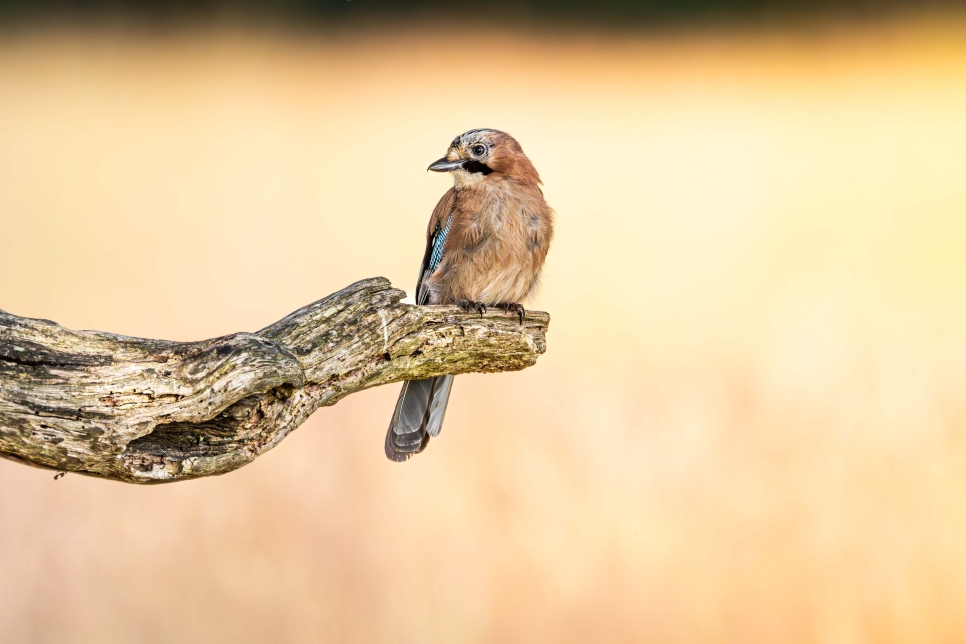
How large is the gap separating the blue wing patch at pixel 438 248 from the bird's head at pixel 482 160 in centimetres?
18

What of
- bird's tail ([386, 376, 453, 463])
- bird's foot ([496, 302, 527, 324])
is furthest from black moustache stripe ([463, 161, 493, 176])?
bird's tail ([386, 376, 453, 463])

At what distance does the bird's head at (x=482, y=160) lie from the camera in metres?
3.27

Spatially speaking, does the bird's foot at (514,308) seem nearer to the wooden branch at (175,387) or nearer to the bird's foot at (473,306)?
the bird's foot at (473,306)

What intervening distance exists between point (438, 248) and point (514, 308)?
43 cm

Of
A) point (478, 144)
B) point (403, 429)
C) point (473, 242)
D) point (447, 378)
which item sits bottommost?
point (403, 429)

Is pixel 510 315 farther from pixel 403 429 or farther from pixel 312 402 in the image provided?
pixel 312 402

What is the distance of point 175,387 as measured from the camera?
2.05 m

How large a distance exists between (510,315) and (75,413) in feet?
4.93

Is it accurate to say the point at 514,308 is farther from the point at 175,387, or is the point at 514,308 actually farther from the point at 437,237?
the point at 175,387

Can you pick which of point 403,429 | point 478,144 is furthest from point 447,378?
point 478,144

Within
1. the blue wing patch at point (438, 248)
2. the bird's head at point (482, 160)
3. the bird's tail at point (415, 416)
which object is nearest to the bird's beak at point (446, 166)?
the bird's head at point (482, 160)

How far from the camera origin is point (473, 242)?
316cm

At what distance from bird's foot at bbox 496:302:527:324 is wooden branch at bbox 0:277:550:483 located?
642 millimetres

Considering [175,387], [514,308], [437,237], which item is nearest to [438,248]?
[437,237]
